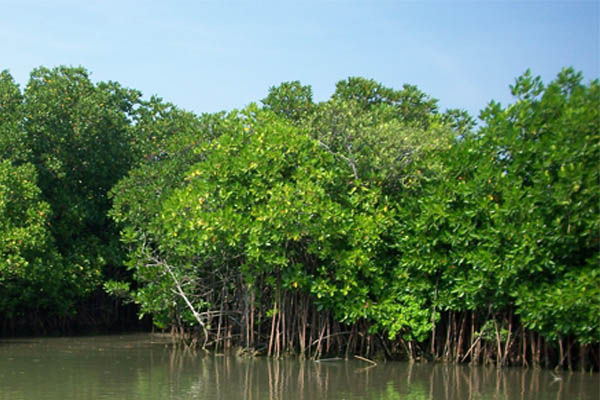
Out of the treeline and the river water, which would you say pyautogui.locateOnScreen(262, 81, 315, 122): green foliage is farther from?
the river water

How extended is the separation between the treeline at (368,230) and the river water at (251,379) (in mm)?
599

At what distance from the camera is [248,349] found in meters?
12.8

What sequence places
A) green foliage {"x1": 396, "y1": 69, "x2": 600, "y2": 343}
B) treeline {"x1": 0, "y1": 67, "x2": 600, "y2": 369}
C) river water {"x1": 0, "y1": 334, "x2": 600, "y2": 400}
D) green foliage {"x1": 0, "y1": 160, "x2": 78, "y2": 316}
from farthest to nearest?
green foliage {"x1": 0, "y1": 160, "x2": 78, "y2": 316} < treeline {"x1": 0, "y1": 67, "x2": 600, "y2": 369} < green foliage {"x1": 396, "y1": 69, "x2": 600, "y2": 343} < river water {"x1": 0, "y1": 334, "x2": 600, "y2": 400}

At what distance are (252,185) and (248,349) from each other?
2.93 metres

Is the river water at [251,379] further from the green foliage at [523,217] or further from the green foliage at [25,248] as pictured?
the green foliage at [25,248]

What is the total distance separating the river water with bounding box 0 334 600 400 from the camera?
9.46 m

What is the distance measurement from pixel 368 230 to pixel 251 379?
3018 millimetres

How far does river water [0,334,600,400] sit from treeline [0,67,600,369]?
0.60m

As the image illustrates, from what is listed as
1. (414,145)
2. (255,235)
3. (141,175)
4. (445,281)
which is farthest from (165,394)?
(141,175)

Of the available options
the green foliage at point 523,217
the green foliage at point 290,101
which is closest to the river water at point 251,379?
the green foliage at point 523,217

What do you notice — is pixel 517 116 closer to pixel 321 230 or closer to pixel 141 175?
pixel 321 230

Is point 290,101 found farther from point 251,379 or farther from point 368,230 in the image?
point 251,379

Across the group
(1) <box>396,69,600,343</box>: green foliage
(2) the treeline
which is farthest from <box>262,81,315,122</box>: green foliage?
(1) <box>396,69,600,343</box>: green foliage

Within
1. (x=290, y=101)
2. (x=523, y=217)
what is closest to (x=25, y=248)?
(x=290, y=101)
